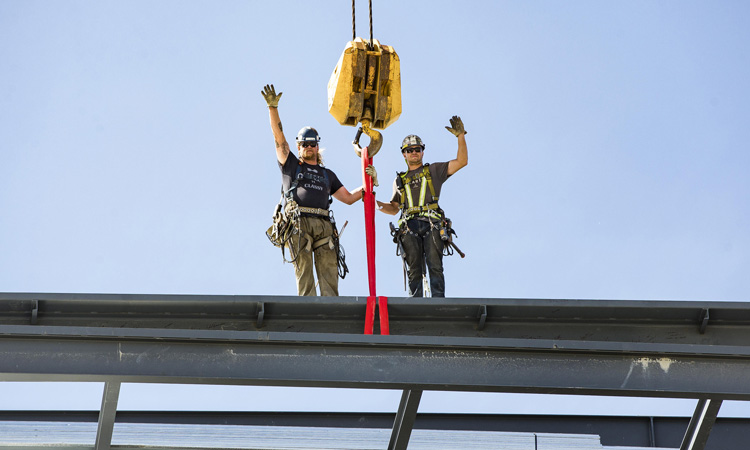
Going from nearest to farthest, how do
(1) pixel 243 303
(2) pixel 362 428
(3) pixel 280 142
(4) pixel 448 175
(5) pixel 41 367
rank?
1. (5) pixel 41 367
2. (1) pixel 243 303
3. (2) pixel 362 428
4. (3) pixel 280 142
5. (4) pixel 448 175

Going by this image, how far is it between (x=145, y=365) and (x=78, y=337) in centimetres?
43

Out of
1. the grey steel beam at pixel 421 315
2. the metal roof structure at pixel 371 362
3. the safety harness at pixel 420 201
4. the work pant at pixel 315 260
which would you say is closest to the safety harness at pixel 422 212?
the safety harness at pixel 420 201

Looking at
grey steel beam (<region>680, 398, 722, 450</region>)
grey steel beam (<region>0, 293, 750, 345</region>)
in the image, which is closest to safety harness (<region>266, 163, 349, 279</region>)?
grey steel beam (<region>0, 293, 750, 345</region>)

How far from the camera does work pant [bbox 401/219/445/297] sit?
350 inches

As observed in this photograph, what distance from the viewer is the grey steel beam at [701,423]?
6.39 meters

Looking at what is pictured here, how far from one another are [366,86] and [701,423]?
367cm

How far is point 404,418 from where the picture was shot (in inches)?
256

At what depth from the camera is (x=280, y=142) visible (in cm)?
869

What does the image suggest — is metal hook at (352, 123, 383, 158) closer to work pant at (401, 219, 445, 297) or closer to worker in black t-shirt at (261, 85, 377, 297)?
worker in black t-shirt at (261, 85, 377, 297)

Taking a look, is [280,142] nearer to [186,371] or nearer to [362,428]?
[362,428]

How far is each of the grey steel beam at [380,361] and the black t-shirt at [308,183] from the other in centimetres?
305

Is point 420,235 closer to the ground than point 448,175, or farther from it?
closer to the ground

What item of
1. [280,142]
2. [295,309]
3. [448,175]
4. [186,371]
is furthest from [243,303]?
[448,175]

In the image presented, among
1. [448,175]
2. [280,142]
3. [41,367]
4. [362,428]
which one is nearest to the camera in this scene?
[41,367]
